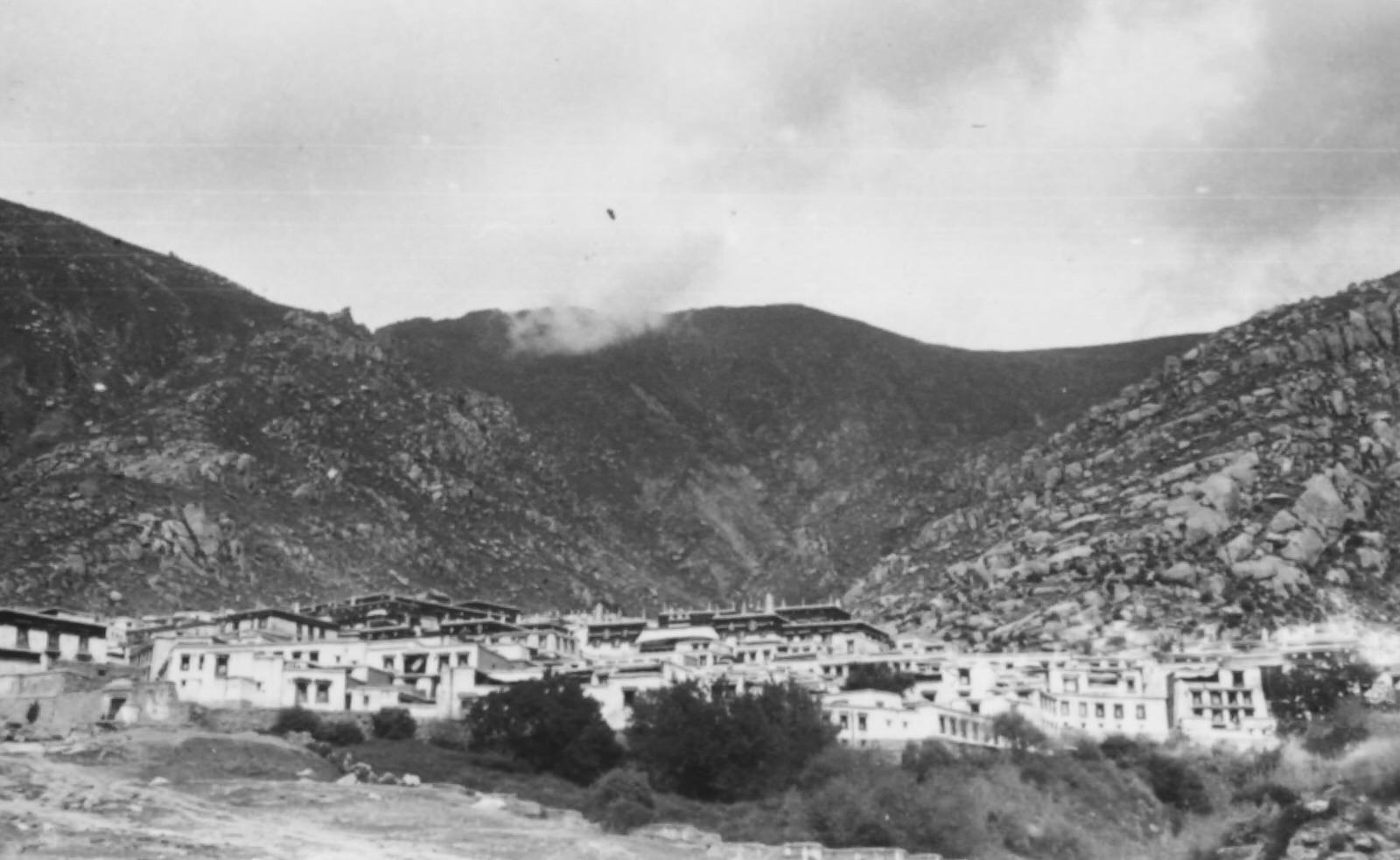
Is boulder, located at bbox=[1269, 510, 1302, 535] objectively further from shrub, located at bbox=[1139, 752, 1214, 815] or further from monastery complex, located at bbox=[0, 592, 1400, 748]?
shrub, located at bbox=[1139, 752, 1214, 815]

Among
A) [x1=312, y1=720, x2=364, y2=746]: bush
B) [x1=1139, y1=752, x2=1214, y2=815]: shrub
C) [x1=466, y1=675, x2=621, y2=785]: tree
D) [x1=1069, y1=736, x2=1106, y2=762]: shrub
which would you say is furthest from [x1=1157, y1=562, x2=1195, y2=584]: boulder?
[x1=312, y1=720, x2=364, y2=746]: bush

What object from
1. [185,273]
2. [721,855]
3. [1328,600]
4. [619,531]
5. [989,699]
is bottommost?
[721,855]

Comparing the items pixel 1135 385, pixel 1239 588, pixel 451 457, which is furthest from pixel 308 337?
pixel 1239 588

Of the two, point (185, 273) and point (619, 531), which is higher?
point (185, 273)

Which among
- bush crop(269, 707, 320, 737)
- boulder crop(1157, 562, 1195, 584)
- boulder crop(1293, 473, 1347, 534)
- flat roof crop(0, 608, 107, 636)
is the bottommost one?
bush crop(269, 707, 320, 737)

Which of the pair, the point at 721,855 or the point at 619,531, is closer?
the point at 721,855

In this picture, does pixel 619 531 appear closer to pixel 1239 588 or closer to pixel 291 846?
pixel 1239 588

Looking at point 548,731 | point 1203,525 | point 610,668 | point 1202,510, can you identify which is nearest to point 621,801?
point 548,731
